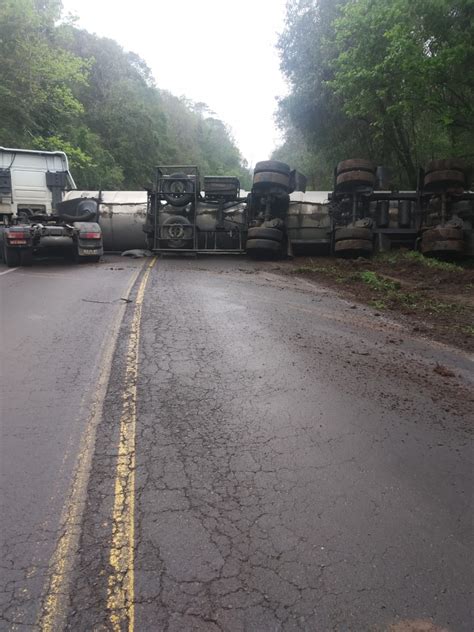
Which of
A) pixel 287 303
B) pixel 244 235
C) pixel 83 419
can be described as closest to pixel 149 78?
pixel 244 235

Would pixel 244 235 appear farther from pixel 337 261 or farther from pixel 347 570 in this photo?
pixel 347 570

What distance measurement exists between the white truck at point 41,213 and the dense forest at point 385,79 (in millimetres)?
9144

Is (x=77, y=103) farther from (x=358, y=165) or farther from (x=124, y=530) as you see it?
(x=124, y=530)

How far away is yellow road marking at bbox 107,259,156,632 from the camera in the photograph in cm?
207

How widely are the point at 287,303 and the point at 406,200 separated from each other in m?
7.05

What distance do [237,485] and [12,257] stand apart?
1100 cm

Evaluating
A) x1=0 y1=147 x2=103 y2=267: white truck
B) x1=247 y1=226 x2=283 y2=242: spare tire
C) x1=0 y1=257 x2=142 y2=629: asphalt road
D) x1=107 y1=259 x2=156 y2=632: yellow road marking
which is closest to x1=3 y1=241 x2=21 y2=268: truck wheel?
x1=0 y1=147 x2=103 y2=267: white truck

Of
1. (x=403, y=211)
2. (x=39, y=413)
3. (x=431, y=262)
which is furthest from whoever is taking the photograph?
(x=403, y=211)

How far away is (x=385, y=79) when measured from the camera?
569 inches

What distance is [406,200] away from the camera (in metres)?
13.5

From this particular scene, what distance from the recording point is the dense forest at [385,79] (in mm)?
12656

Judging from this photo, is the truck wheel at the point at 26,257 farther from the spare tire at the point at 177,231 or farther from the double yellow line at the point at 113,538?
the double yellow line at the point at 113,538

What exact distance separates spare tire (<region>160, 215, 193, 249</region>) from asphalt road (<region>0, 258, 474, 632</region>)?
9137 mm

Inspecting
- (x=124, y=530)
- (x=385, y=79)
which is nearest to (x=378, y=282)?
(x=385, y=79)
